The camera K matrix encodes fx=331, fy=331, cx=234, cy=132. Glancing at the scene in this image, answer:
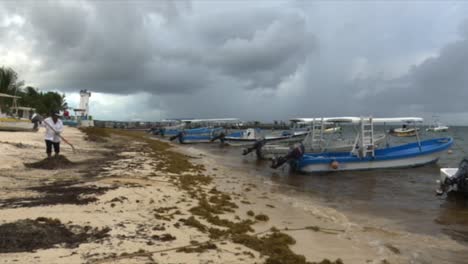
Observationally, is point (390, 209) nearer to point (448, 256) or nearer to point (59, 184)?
point (448, 256)

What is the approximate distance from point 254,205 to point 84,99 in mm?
69518

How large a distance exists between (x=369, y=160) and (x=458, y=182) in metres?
7.29

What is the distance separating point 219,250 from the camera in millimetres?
5387

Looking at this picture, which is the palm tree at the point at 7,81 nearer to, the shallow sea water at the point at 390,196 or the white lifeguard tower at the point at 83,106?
the white lifeguard tower at the point at 83,106

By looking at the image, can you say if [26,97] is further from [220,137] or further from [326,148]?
[326,148]

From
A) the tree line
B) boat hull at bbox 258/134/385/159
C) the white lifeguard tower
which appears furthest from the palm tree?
boat hull at bbox 258/134/385/159

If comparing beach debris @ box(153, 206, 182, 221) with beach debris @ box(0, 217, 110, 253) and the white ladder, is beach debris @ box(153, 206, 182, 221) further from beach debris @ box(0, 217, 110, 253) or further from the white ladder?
the white ladder

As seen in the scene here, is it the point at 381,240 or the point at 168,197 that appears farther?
the point at 168,197

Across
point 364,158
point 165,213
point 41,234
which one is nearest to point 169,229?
point 165,213

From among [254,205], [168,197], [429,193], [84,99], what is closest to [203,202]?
[168,197]

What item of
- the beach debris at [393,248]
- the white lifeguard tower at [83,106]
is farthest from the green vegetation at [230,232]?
the white lifeguard tower at [83,106]

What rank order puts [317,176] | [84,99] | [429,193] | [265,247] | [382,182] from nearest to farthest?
1. [265,247]
2. [429,193]
3. [382,182]
4. [317,176]
5. [84,99]

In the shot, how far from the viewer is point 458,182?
40.1 ft

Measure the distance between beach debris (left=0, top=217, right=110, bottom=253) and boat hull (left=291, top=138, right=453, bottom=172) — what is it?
1473 cm
